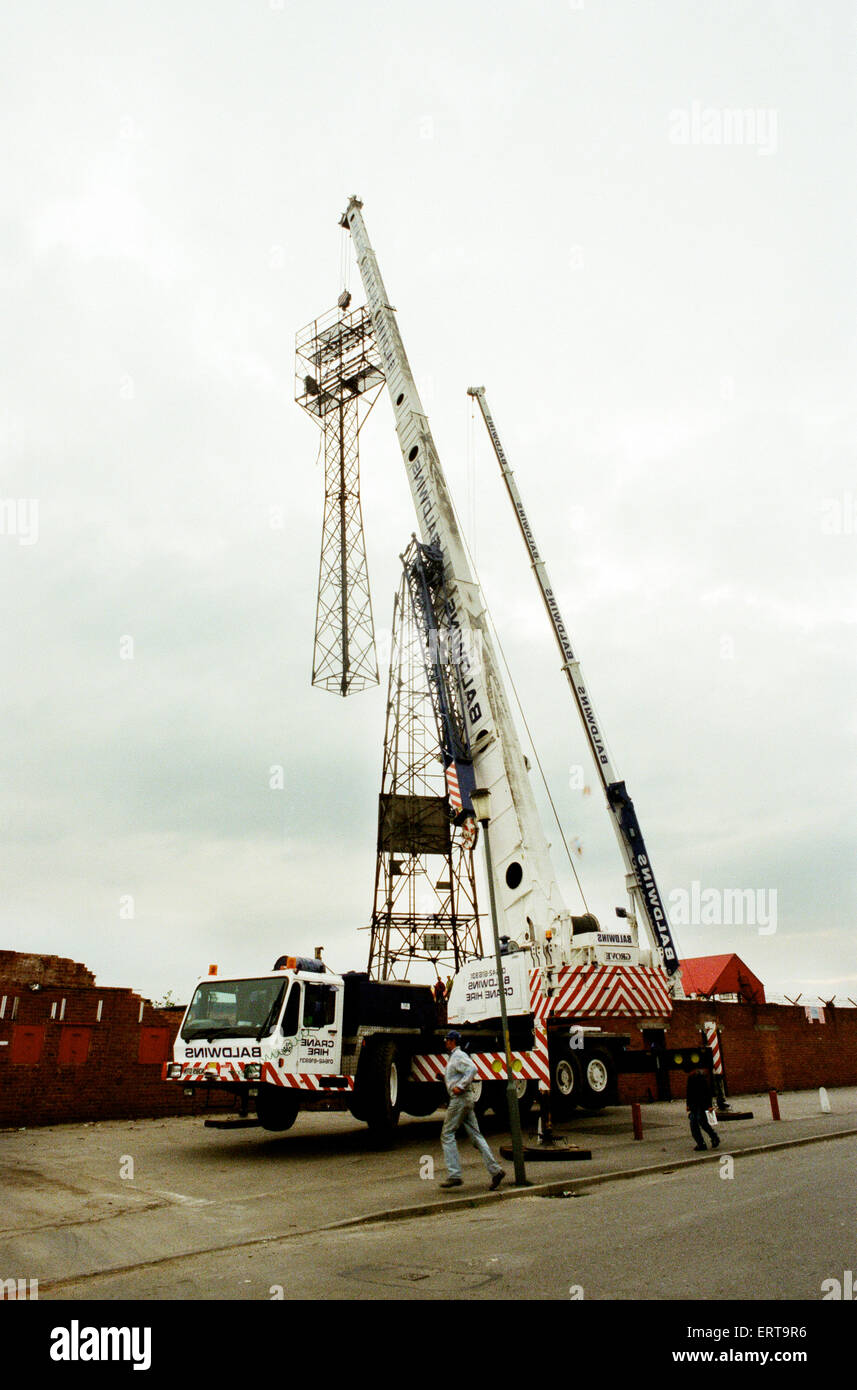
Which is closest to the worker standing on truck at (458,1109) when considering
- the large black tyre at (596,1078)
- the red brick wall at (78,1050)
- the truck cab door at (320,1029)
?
the truck cab door at (320,1029)

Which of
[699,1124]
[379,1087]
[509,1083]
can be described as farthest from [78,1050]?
[699,1124]

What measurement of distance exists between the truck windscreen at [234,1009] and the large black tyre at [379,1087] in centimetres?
210

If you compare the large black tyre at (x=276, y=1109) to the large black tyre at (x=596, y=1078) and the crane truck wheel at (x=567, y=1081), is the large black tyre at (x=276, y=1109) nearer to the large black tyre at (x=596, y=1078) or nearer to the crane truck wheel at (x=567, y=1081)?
the crane truck wheel at (x=567, y=1081)

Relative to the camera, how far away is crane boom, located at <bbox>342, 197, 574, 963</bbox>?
15.1 meters

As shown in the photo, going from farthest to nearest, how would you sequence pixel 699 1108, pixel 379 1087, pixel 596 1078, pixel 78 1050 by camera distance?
pixel 78 1050, pixel 596 1078, pixel 379 1087, pixel 699 1108

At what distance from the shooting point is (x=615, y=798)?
17516mm

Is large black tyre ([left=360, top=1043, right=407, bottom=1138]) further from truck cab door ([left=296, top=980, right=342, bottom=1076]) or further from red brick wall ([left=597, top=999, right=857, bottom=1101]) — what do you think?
red brick wall ([left=597, top=999, right=857, bottom=1101])

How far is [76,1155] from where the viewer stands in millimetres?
12844

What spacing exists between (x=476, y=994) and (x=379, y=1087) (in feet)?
7.56

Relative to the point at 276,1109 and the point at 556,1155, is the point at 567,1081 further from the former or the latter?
the point at 276,1109

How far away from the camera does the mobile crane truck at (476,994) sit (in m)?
12.8

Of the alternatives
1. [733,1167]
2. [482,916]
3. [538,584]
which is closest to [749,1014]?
[482,916]

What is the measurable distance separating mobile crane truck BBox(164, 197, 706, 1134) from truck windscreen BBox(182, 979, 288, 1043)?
2cm
